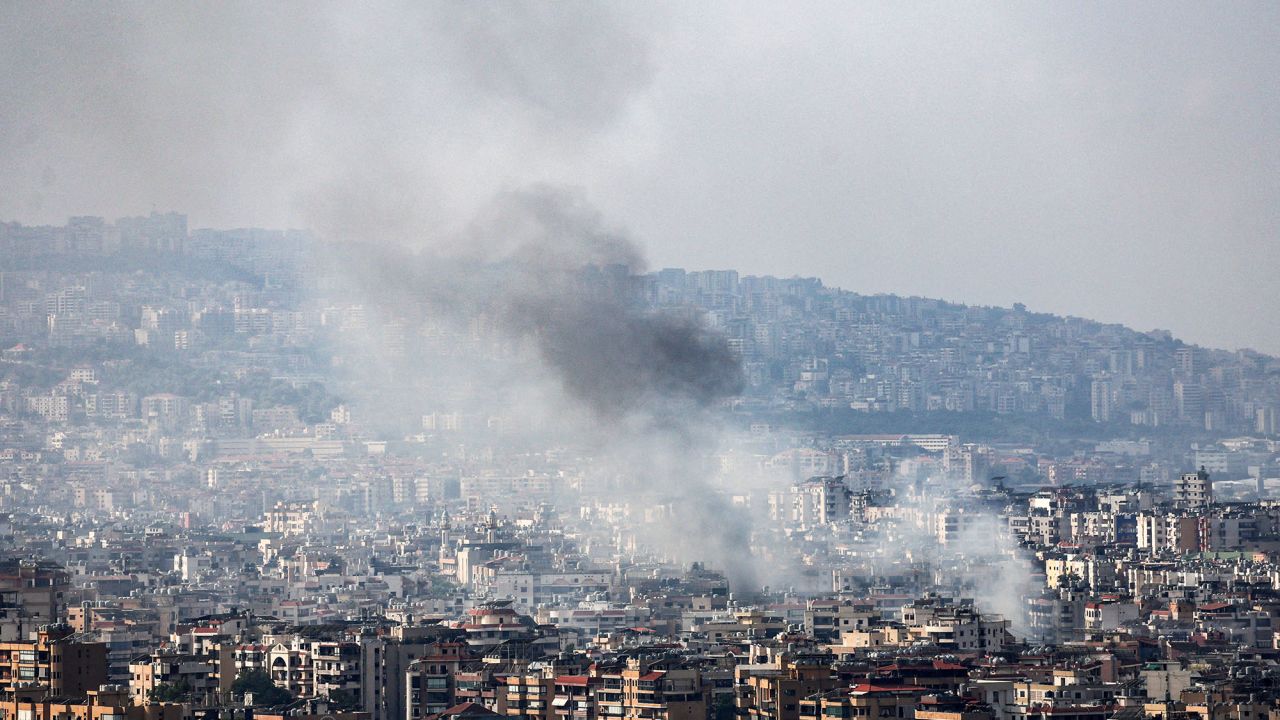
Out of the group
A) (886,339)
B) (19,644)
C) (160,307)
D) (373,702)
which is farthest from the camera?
(886,339)

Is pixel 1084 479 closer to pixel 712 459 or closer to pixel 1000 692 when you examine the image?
pixel 712 459

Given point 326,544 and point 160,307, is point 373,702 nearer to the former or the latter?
point 326,544

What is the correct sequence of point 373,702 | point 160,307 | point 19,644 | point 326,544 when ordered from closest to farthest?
point 19,644
point 373,702
point 326,544
point 160,307

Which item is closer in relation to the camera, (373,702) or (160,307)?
(373,702)

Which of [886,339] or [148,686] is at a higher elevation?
[886,339]

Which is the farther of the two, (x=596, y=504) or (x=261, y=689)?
(x=596, y=504)

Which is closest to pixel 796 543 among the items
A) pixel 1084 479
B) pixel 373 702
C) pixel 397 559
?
pixel 397 559

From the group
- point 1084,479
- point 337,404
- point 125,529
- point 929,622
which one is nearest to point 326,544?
point 125,529
